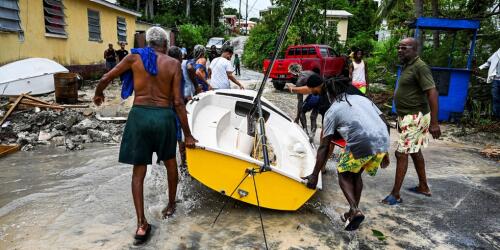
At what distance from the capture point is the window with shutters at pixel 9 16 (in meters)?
9.97

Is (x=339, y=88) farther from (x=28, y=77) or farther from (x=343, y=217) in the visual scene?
(x=28, y=77)

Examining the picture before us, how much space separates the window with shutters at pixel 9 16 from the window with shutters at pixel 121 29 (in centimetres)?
707

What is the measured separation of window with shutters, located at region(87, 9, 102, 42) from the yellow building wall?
0.18 m

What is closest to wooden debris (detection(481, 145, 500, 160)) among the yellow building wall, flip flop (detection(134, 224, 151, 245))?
flip flop (detection(134, 224, 151, 245))

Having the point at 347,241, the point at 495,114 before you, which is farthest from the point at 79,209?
the point at 495,114

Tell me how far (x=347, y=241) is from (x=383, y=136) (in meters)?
1.08

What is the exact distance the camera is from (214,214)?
4.07m

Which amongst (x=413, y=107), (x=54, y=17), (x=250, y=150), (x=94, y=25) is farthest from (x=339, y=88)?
(x=94, y=25)

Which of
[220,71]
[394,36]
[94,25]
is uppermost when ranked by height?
[394,36]

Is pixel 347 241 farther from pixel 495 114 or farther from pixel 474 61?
pixel 474 61

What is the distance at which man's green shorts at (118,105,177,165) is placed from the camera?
329 cm

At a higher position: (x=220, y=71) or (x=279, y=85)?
(x=220, y=71)

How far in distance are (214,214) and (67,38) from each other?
11501 mm

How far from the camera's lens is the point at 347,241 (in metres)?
3.57
